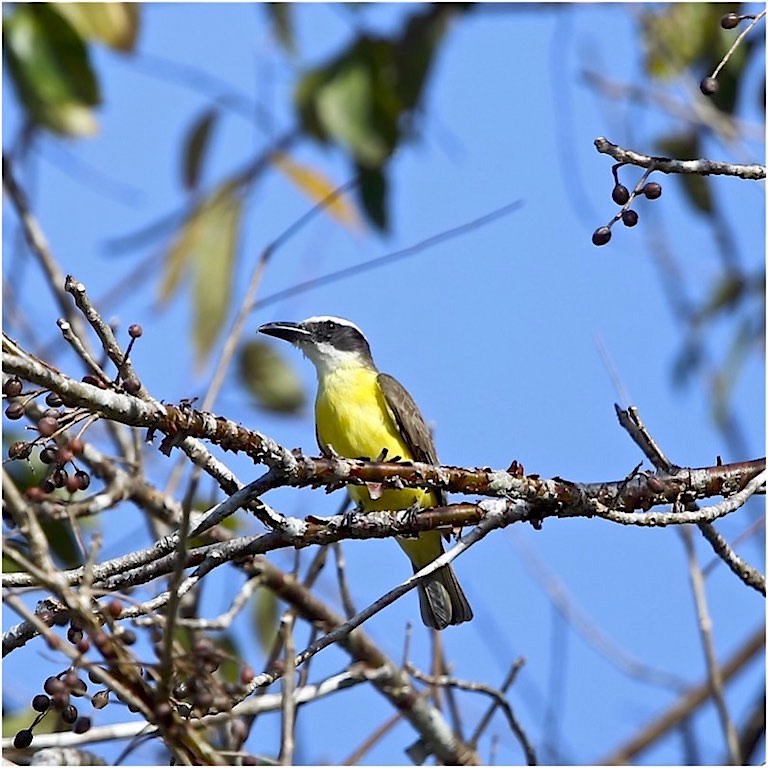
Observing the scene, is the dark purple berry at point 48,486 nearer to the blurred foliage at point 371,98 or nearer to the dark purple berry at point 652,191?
the dark purple berry at point 652,191

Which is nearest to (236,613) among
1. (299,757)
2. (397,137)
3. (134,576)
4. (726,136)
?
(299,757)

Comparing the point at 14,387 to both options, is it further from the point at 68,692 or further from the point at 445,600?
the point at 445,600

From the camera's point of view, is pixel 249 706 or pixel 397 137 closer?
pixel 249 706

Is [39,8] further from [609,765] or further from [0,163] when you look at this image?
[609,765]

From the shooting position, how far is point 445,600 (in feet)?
16.5

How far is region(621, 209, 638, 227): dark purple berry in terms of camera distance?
2.66 m

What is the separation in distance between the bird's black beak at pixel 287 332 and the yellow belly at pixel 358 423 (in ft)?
1.19

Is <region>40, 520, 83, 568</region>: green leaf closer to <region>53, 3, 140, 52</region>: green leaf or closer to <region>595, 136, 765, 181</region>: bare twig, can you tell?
<region>53, 3, 140, 52</region>: green leaf

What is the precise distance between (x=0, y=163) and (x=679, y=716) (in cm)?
319

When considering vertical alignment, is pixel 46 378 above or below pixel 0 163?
below

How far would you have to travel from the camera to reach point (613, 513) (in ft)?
9.24

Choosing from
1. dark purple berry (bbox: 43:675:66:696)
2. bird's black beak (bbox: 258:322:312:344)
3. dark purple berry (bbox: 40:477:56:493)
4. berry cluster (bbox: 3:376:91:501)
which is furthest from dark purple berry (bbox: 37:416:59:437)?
bird's black beak (bbox: 258:322:312:344)

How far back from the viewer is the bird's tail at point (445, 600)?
4977 mm

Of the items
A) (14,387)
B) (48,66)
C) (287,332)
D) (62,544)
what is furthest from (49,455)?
(287,332)
